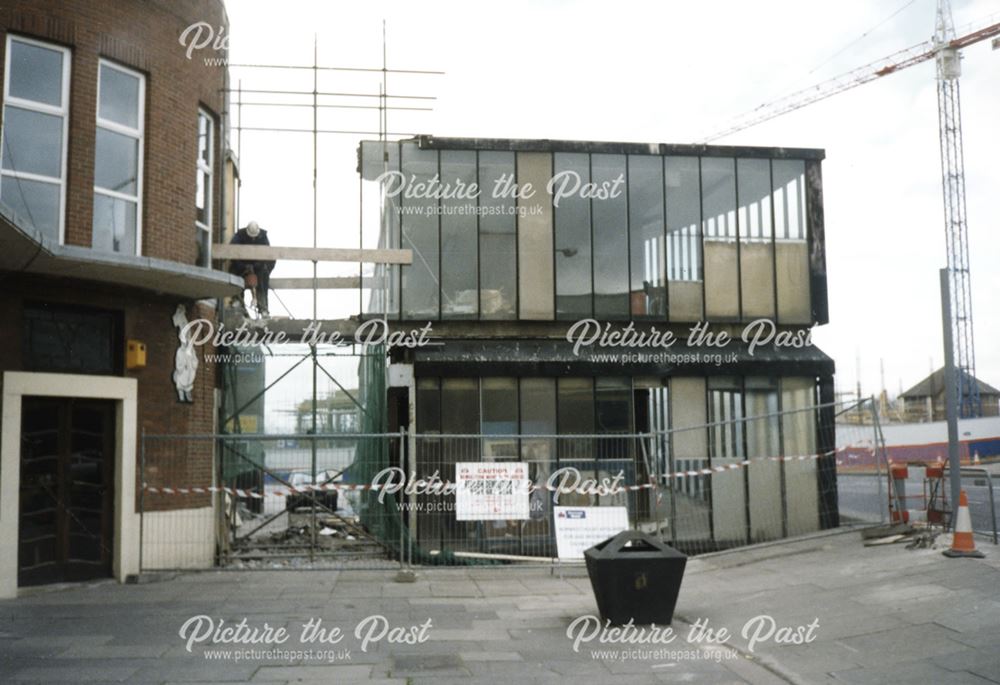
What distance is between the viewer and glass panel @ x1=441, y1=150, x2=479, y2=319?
19016mm

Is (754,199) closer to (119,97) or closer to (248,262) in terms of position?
(248,262)

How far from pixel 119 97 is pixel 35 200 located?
2.13 meters

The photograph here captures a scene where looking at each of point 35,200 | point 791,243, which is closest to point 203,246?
point 35,200

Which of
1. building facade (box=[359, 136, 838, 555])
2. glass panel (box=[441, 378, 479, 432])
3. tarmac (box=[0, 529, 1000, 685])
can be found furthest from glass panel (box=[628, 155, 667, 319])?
tarmac (box=[0, 529, 1000, 685])

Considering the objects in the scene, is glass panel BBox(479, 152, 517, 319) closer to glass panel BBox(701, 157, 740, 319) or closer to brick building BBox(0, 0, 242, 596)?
glass panel BBox(701, 157, 740, 319)

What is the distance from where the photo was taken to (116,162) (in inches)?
521

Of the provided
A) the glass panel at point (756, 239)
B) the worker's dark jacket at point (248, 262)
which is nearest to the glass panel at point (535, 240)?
the glass panel at point (756, 239)

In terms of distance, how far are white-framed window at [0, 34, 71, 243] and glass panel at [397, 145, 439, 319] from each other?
25.1 feet

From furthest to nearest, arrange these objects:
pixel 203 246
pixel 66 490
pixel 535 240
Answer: pixel 535 240
pixel 203 246
pixel 66 490

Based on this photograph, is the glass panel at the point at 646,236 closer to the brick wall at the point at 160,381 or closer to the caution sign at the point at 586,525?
the caution sign at the point at 586,525

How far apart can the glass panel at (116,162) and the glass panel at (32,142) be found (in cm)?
56

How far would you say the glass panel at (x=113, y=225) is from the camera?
12.9 metres

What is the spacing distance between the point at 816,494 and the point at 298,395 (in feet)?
37.2

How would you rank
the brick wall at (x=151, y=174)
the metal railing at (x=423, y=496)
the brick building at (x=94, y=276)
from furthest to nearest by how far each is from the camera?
the metal railing at (x=423, y=496) → the brick wall at (x=151, y=174) → the brick building at (x=94, y=276)
